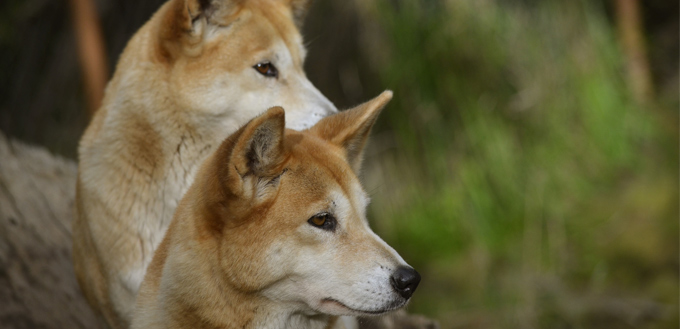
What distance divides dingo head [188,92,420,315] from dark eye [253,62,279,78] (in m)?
1.23

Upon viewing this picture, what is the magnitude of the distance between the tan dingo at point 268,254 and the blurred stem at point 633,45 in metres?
5.79

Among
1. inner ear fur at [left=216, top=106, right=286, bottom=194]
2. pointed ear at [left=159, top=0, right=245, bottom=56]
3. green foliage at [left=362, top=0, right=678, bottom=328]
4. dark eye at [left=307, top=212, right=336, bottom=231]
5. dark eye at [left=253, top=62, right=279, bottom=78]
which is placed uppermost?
pointed ear at [left=159, top=0, right=245, bottom=56]

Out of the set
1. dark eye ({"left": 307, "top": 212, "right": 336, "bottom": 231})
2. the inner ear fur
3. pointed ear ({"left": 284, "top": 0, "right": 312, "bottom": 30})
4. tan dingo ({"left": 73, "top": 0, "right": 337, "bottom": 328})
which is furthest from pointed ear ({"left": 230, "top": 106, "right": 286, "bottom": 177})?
pointed ear ({"left": 284, "top": 0, "right": 312, "bottom": 30})

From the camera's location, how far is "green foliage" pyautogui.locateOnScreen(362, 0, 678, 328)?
20.9 feet

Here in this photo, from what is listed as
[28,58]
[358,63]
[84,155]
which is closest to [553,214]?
[358,63]

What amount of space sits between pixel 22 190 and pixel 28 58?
3221mm

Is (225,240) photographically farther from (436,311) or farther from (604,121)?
(604,121)

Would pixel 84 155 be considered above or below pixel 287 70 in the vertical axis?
below

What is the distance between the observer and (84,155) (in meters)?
3.31

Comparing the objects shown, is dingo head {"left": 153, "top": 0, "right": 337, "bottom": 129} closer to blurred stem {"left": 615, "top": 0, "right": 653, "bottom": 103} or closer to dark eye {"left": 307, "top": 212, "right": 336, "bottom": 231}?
dark eye {"left": 307, "top": 212, "right": 336, "bottom": 231}

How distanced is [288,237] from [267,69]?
4.86 feet

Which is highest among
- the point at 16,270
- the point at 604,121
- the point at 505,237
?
the point at 16,270

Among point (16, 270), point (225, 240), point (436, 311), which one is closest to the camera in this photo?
point (225, 240)

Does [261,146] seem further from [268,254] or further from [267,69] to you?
[267,69]
